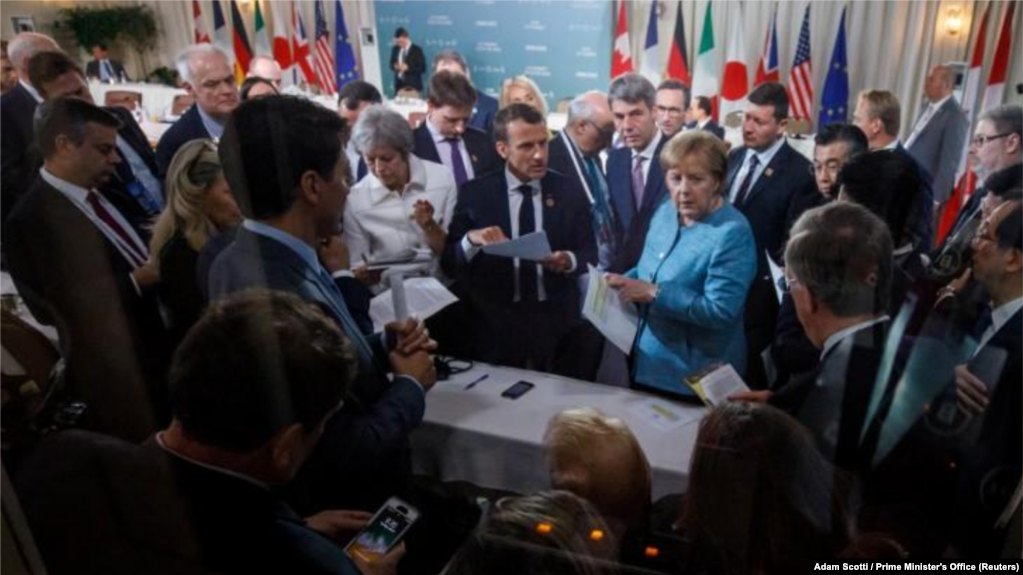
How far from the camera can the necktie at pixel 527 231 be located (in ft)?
6.02

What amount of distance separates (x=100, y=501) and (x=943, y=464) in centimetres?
95

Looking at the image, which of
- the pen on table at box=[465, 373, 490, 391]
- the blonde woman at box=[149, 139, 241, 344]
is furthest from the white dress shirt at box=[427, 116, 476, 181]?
the blonde woman at box=[149, 139, 241, 344]

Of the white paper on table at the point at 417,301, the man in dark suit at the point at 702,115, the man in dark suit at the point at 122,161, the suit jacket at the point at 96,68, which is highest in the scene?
the suit jacket at the point at 96,68

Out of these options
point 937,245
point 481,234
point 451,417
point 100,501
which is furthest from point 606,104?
point 100,501

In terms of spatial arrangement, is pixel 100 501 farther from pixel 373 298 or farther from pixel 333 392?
pixel 373 298

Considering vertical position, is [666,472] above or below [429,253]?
below

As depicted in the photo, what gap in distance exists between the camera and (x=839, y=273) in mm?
914

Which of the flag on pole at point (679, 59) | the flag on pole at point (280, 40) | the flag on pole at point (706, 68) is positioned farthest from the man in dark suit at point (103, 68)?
the flag on pole at point (706, 68)

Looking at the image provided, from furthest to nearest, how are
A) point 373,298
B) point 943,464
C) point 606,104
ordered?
1. point 606,104
2. point 373,298
3. point 943,464

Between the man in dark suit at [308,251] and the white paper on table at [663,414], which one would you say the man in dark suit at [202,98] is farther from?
the white paper on table at [663,414]

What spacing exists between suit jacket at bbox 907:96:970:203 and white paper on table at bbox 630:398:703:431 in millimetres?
992

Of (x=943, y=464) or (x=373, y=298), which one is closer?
(x=943, y=464)

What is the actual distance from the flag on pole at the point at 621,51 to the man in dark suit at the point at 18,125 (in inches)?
68.4

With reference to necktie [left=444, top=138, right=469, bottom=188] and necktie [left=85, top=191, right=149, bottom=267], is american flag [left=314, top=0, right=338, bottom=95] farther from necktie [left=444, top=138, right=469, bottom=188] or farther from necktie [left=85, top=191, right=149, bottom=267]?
necktie [left=85, top=191, right=149, bottom=267]
